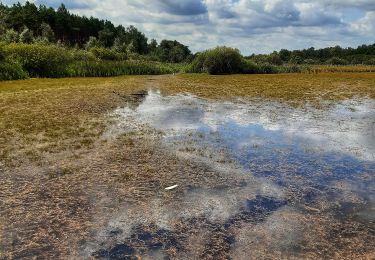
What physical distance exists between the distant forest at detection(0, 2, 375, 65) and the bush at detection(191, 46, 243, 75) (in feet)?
34.5

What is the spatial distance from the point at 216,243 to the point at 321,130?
5711mm

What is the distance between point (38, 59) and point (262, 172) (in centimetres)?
1975

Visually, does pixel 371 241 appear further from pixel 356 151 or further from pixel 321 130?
pixel 321 130

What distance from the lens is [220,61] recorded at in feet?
97.8

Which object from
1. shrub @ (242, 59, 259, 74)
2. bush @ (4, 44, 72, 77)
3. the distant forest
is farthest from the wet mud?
the distant forest

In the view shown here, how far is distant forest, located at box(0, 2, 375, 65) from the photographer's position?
47.5 m

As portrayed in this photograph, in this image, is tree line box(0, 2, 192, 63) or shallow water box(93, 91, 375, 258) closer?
shallow water box(93, 91, 375, 258)

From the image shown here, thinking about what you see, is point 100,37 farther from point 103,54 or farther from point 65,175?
point 65,175

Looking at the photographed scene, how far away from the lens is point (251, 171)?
5609mm

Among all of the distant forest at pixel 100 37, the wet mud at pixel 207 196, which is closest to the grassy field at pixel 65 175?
the wet mud at pixel 207 196

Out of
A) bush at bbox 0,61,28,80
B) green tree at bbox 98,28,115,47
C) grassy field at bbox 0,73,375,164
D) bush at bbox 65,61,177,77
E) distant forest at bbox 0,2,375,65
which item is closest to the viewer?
grassy field at bbox 0,73,375,164

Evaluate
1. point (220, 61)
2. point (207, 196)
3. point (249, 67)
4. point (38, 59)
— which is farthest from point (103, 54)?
point (207, 196)

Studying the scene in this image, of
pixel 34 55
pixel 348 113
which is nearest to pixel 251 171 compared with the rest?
pixel 348 113

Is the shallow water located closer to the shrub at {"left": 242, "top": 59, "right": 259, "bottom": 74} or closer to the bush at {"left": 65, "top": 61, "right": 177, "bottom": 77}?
the bush at {"left": 65, "top": 61, "right": 177, "bottom": 77}
